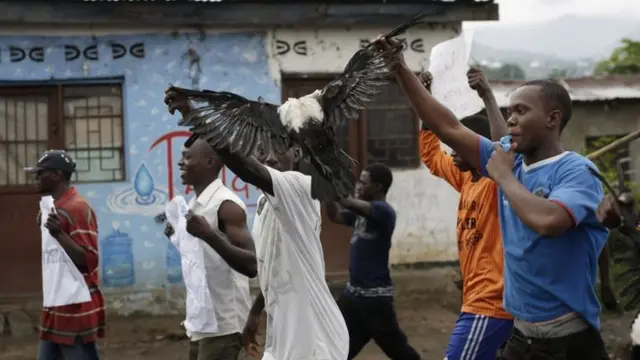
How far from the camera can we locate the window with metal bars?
9219 millimetres

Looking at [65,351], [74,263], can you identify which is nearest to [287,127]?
[74,263]

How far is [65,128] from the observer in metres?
9.27

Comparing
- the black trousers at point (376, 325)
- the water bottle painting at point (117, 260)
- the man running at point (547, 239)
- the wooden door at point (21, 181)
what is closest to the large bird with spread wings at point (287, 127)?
the man running at point (547, 239)

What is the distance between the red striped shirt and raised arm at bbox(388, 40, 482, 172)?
268 cm

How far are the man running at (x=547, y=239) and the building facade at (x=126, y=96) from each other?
6.35m

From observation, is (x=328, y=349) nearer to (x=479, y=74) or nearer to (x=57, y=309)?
(x=479, y=74)

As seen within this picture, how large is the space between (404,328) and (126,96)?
3733mm

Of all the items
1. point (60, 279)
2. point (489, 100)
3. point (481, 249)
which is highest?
point (489, 100)

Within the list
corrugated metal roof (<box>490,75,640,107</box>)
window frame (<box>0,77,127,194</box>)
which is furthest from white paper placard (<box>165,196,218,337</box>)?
corrugated metal roof (<box>490,75,640,107</box>)

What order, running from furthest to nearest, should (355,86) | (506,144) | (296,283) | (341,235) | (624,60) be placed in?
(624,60) → (341,235) → (296,283) → (355,86) → (506,144)

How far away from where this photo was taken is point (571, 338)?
312cm

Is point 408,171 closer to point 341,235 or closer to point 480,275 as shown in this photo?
point 341,235

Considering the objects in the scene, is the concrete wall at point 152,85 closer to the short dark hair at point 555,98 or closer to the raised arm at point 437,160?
the raised arm at point 437,160

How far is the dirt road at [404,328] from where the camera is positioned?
792 centimetres
